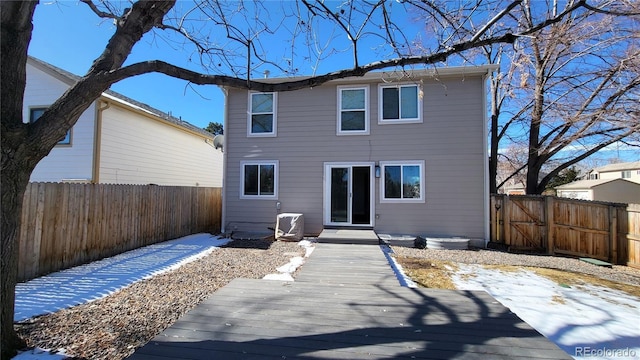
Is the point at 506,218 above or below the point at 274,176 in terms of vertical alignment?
below

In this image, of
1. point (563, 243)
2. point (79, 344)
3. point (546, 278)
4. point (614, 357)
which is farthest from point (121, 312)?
point (563, 243)

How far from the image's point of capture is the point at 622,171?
2820 cm

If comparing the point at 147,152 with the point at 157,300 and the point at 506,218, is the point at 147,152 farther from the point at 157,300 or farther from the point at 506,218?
the point at 506,218

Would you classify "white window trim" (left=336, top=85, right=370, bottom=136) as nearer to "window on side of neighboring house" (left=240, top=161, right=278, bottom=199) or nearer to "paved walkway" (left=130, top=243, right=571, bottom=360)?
"window on side of neighboring house" (left=240, top=161, right=278, bottom=199)

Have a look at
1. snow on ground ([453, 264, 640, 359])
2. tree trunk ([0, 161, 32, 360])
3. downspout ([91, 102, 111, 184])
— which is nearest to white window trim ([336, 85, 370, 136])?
snow on ground ([453, 264, 640, 359])

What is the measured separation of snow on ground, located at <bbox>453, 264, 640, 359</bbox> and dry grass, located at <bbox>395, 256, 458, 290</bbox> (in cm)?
22

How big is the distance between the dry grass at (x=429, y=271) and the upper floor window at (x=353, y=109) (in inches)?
170

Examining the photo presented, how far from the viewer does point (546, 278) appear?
5.54 meters

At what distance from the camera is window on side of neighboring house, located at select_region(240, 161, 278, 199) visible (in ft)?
30.8

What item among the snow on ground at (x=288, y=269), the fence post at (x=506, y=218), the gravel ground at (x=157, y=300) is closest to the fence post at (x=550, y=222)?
the gravel ground at (x=157, y=300)

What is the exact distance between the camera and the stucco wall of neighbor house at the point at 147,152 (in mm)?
9836

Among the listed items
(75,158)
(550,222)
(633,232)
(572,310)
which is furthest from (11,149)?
(633,232)

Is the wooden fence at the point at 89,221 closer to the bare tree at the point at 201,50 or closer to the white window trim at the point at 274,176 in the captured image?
the white window trim at the point at 274,176

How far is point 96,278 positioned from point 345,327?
4.55 metres
